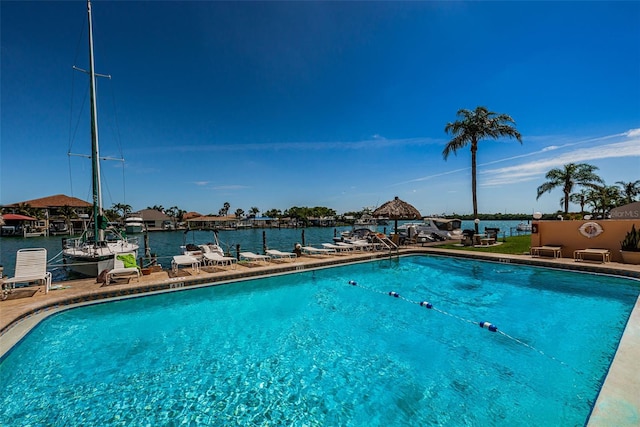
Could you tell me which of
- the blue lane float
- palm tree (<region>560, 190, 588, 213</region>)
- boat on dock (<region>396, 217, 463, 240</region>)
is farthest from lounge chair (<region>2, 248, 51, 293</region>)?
palm tree (<region>560, 190, 588, 213</region>)

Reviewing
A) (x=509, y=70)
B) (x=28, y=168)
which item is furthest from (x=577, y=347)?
(x=28, y=168)

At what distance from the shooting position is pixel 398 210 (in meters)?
19.6

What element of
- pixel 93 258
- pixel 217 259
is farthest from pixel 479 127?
pixel 93 258

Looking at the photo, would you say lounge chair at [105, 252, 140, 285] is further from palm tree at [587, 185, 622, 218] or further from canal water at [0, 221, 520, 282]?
palm tree at [587, 185, 622, 218]

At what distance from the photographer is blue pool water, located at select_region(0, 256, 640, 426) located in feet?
12.6

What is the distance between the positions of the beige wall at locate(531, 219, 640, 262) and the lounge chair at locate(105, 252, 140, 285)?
1769 centimetres

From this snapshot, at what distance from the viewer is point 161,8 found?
1200cm

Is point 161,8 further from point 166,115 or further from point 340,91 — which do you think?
point 340,91

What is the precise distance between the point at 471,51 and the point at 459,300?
42.7 ft

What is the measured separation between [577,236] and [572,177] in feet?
71.0

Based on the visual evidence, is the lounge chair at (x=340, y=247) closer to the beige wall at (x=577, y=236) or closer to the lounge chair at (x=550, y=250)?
the lounge chair at (x=550, y=250)

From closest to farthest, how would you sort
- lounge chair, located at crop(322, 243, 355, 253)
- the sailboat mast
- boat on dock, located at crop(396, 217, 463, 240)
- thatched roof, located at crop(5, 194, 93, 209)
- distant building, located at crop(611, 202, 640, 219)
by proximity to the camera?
the sailboat mast → lounge chair, located at crop(322, 243, 355, 253) → distant building, located at crop(611, 202, 640, 219) → boat on dock, located at crop(396, 217, 463, 240) → thatched roof, located at crop(5, 194, 93, 209)

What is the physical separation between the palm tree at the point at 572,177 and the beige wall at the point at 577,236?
19731 millimetres

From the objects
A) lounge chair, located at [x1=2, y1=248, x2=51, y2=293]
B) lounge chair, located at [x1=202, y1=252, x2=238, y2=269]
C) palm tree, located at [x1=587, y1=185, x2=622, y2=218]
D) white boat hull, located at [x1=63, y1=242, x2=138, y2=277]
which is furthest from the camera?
palm tree, located at [x1=587, y1=185, x2=622, y2=218]
